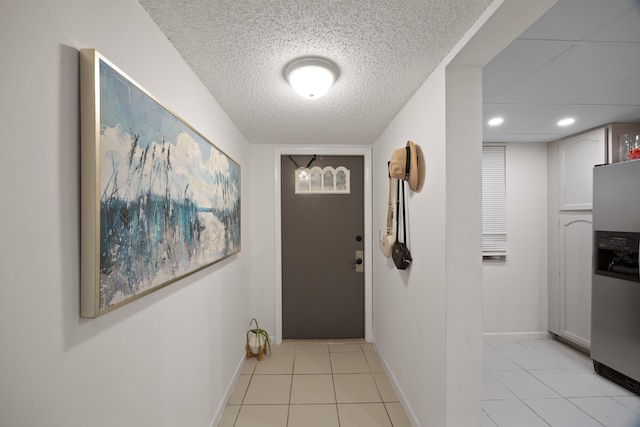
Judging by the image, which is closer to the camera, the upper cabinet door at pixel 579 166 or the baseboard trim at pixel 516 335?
the upper cabinet door at pixel 579 166

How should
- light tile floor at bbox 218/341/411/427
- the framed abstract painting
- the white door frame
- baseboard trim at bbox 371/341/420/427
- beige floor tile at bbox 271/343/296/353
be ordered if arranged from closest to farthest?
the framed abstract painting
baseboard trim at bbox 371/341/420/427
light tile floor at bbox 218/341/411/427
beige floor tile at bbox 271/343/296/353
the white door frame

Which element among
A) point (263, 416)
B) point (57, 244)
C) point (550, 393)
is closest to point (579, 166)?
point (550, 393)

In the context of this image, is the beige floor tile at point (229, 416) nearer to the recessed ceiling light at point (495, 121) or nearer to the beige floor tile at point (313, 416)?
the beige floor tile at point (313, 416)

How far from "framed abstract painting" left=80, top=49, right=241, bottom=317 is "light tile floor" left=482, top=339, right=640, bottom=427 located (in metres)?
2.45

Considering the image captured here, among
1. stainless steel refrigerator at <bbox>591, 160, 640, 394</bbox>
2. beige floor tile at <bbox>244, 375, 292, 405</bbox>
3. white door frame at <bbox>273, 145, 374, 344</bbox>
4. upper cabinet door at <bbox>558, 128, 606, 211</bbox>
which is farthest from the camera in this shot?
white door frame at <bbox>273, 145, 374, 344</bbox>

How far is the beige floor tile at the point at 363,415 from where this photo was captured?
6.88 ft

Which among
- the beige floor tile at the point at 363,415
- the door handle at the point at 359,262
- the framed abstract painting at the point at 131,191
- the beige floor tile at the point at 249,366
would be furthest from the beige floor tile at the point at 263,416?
the door handle at the point at 359,262

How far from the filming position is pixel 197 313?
1751mm

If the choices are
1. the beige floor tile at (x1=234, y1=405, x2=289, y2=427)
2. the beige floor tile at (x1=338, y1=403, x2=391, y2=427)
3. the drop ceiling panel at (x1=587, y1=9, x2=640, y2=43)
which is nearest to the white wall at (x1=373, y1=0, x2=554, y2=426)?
the beige floor tile at (x1=338, y1=403, x2=391, y2=427)

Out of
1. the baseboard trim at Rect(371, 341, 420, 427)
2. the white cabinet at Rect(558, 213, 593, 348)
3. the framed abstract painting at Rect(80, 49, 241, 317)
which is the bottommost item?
the baseboard trim at Rect(371, 341, 420, 427)

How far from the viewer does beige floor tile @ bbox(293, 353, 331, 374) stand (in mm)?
2830

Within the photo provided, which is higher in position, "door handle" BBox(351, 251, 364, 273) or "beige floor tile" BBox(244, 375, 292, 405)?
"door handle" BBox(351, 251, 364, 273)

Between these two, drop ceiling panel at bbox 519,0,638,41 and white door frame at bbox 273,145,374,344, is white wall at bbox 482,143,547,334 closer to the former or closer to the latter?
white door frame at bbox 273,145,374,344

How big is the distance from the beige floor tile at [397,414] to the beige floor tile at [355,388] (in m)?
0.11
